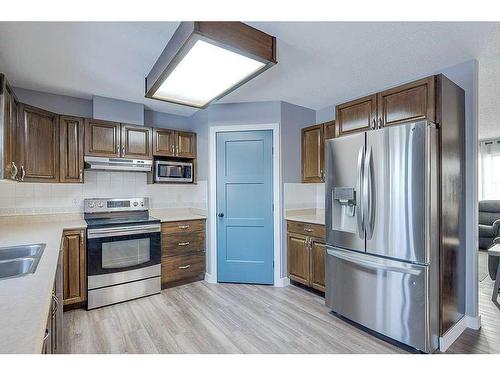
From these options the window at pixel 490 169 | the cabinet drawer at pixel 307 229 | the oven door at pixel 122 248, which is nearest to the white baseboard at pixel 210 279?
the oven door at pixel 122 248

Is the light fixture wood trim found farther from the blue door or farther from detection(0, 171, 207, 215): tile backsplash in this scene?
detection(0, 171, 207, 215): tile backsplash

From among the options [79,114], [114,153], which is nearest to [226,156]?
[114,153]

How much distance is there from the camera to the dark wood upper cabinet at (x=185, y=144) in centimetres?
377

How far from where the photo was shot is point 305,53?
90.4 inches

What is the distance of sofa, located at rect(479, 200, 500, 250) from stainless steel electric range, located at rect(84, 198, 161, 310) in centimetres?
599

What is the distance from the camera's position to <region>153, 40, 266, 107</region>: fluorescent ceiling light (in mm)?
1862

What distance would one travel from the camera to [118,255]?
9.91 feet

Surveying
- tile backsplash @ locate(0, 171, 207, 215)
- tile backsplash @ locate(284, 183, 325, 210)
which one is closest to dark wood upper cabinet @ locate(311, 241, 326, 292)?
tile backsplash @ locate(284, 183, 325, 210)

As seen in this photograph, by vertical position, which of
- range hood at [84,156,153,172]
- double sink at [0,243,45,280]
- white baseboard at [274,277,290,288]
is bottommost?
white baseboard at [274,277,290,288]

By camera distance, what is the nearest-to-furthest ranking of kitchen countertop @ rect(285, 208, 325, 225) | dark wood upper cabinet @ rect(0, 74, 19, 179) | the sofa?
dark wood upper cabinet @ rect(0, 74, 19, 179) < kitchen countertop @ rect(285, 208, 325, 225) < the sofa

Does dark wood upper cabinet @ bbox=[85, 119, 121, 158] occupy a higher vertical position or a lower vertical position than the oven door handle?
higher

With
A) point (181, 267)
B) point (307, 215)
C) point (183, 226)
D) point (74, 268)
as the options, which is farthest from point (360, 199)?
point (74, 268)

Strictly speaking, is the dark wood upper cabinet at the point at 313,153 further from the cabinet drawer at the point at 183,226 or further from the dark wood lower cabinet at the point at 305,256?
the cabinet drawer at the point at 183,226

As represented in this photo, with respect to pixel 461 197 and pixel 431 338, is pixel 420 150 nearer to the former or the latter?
→ pixel 461 197
